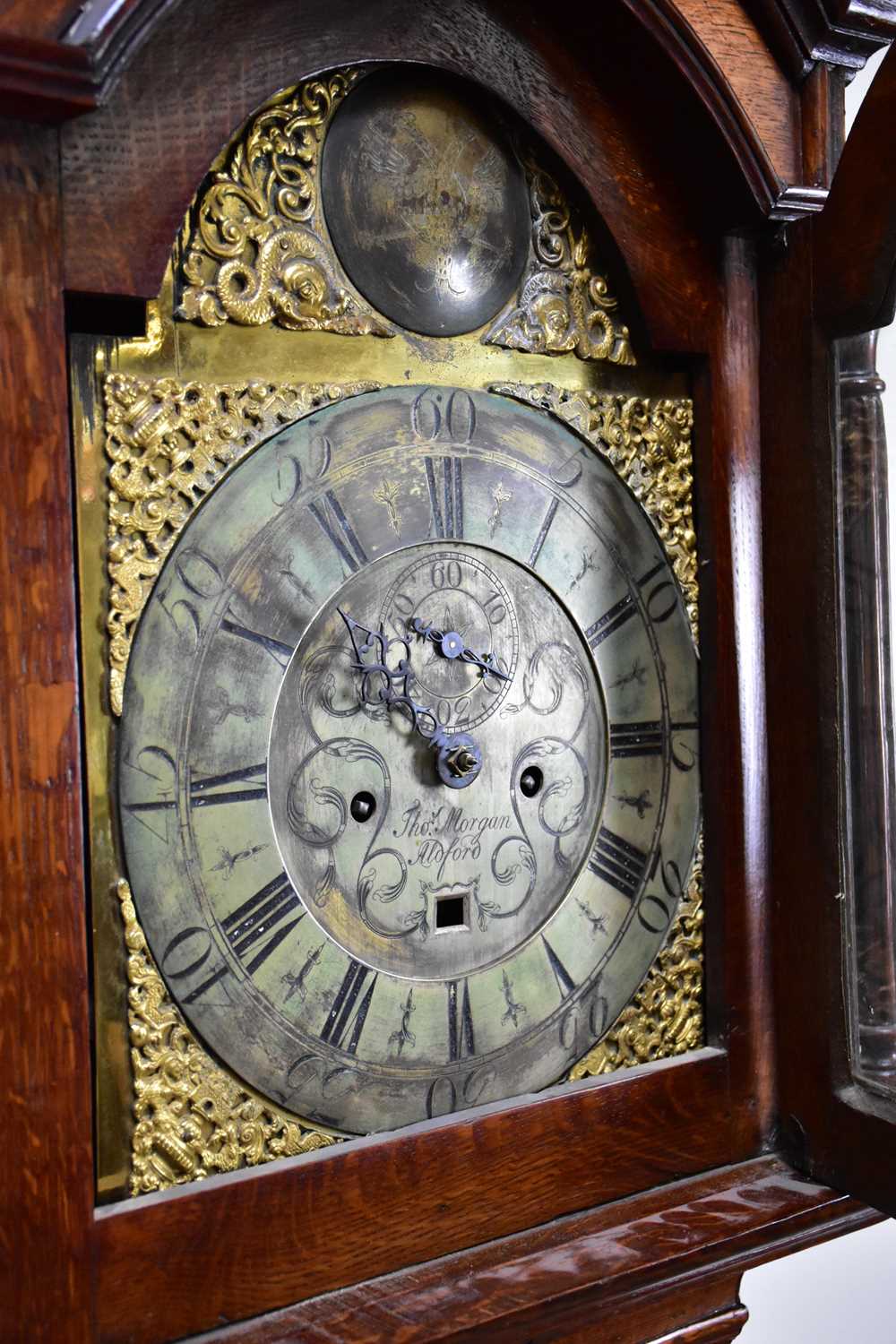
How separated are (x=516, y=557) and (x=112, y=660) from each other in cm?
48

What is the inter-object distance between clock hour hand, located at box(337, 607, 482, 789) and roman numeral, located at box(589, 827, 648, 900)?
0.20 meters

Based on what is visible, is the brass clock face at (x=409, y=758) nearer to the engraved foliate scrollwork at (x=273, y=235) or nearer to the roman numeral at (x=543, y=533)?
the roman numeral at (x=543, y=533)

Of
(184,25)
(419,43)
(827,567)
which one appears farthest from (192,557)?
(827,567)

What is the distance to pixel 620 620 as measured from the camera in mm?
1481

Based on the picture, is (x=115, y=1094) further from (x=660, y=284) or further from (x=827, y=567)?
(x=660, y=284)

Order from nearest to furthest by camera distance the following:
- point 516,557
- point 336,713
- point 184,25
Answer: point 184,25, point 336,713, point 516,557

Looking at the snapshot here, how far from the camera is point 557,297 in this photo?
56.6 inches

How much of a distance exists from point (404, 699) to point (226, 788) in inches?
8.5

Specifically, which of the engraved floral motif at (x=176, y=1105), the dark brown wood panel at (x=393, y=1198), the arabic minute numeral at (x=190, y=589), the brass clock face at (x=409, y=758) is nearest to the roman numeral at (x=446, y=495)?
the brass clock face at (x=409, y=758)

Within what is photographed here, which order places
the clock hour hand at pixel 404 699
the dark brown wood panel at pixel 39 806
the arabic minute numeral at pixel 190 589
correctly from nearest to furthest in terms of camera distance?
the dark brown wood panel at pixel 39 806 → the arabic minute numeral at pixel 190 589 → the clock hour hand at pixel 404 699

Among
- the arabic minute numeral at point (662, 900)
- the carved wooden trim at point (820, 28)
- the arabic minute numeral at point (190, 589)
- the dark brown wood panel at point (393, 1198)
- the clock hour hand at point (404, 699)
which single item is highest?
the carved wooden trim at point (820, 28)

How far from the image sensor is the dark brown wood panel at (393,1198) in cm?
113

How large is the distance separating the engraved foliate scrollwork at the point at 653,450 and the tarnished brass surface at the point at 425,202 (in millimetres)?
145

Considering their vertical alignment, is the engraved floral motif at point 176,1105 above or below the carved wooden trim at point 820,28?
below
